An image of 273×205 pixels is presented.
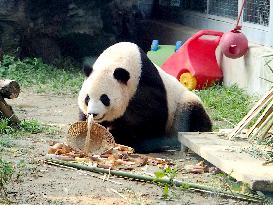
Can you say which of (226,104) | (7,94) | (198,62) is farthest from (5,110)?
(198,62)

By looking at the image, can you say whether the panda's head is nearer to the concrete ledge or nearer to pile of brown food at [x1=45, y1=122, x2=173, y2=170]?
pile of brown food at [x1=45, y1=122, x2=173, y2=170]

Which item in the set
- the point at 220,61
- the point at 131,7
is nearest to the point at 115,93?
the point at 220,61

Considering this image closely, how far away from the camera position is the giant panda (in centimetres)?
677

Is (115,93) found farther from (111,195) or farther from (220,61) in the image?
(220,61)

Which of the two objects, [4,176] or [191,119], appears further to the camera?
[191,119]

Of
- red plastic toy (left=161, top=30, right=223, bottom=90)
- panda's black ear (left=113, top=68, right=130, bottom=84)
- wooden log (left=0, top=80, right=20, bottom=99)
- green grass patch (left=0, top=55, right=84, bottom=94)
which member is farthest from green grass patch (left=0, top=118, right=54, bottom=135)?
red plastic toy (left=161, top=30, right=223, bottom=90)

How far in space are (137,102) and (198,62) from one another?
370 cm

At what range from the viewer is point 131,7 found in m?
13.5

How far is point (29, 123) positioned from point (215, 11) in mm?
5148

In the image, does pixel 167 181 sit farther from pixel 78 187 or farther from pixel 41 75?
pixel 41 75

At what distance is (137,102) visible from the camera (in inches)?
274

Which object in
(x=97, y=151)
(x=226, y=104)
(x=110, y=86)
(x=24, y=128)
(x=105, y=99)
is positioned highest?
(x=110, y=86)

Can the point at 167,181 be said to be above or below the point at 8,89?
below

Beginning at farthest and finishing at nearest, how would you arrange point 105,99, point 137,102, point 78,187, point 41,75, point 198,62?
point 41,75 → point 198,62 → point 137,102 → point 105,99 → point 78,187
